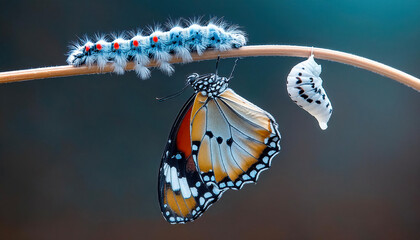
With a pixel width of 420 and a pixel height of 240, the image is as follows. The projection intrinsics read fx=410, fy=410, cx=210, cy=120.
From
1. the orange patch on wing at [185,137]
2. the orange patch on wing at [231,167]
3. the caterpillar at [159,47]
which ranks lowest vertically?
the orange patch on wing at [231,167]

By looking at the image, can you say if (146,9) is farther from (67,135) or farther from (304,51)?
(304,51)

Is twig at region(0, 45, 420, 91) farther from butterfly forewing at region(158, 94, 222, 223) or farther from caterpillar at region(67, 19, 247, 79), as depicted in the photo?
butterfly forewing at region(158, 94, 222, 223)

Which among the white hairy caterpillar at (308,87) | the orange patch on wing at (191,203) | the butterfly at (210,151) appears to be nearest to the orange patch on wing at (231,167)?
the butterfly at (210,151)

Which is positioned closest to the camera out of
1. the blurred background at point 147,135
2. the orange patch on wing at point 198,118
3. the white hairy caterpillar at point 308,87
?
the white hairy caterpillar at point 308,87

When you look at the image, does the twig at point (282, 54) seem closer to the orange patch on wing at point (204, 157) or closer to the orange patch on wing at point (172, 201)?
the orange patch on wing at point (204, 157)

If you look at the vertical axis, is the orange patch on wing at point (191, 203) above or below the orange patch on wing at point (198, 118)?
below

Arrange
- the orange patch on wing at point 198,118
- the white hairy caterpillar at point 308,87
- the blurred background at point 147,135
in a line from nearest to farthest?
the white hairy caterpillar at point 308,87 → the orange patch on wing at point 198,118 → the blurred background at point 147,135

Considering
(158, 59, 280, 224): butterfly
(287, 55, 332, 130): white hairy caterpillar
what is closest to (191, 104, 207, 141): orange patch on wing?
(158, 59, 280, 224): butterfly

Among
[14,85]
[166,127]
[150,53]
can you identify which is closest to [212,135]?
[150,53]
